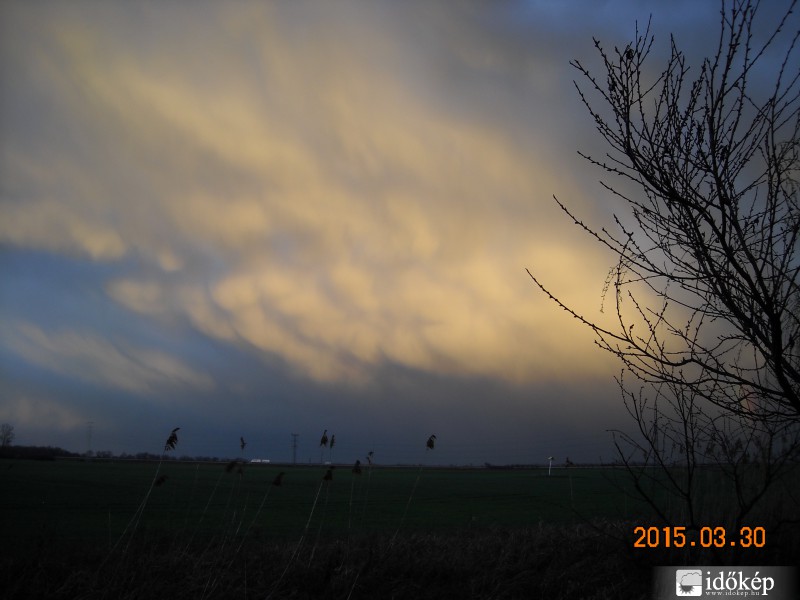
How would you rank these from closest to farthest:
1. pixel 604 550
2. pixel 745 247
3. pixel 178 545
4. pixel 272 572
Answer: pixel 745 247
pixel 272 572
pixel 178 545
pixel 604 550

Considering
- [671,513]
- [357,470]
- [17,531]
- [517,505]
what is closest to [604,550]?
[671,513]

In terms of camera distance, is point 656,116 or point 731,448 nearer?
point 656,116

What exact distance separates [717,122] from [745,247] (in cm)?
90

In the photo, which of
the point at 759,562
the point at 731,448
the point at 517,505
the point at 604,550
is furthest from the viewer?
the point at 517,505

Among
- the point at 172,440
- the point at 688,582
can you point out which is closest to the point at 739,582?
the point at 688,582

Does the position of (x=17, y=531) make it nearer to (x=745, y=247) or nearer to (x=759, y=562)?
(x=759, y=562)

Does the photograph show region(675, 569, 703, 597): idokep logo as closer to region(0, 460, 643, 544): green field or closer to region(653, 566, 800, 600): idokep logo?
region(653, 566, 800, 600): idokep logo

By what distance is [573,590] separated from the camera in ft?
28.8
